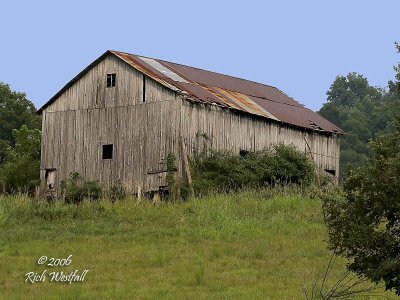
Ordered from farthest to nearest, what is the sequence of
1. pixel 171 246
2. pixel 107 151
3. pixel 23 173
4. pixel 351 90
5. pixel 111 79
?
1. pixel 351 90
2. pixel 23 173
3. pixel 111 79
4. pixel 107 151
5. pixel 171 246

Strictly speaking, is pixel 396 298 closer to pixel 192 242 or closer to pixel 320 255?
pixel 320 255

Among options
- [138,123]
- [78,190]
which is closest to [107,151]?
[138,123]

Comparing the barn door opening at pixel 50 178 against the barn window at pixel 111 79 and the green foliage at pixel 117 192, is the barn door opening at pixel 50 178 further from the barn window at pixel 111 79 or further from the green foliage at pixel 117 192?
the barn window at pixel 111 79

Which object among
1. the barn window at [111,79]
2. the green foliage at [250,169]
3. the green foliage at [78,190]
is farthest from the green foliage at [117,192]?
the barn window at [111,79]

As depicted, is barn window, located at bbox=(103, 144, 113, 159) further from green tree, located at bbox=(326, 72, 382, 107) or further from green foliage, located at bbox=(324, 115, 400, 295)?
green tree, located at bbox=(326, 72, 382, 107)

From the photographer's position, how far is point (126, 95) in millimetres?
42250

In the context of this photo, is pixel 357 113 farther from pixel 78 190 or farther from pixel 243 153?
pixel 78 190

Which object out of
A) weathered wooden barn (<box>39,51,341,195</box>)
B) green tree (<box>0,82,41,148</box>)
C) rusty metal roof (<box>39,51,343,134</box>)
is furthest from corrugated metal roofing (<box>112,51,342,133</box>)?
green tree (<box>0,82,41,148</box>)

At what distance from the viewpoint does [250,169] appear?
42188 mm

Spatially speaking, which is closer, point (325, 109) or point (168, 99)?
point (168, 99)

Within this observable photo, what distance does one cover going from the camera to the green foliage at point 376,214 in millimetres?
17625

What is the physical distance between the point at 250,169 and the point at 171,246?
13.7 meters

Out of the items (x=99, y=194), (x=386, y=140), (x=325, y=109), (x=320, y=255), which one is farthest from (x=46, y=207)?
(x=325, y=109)

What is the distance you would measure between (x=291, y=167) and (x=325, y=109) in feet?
167
